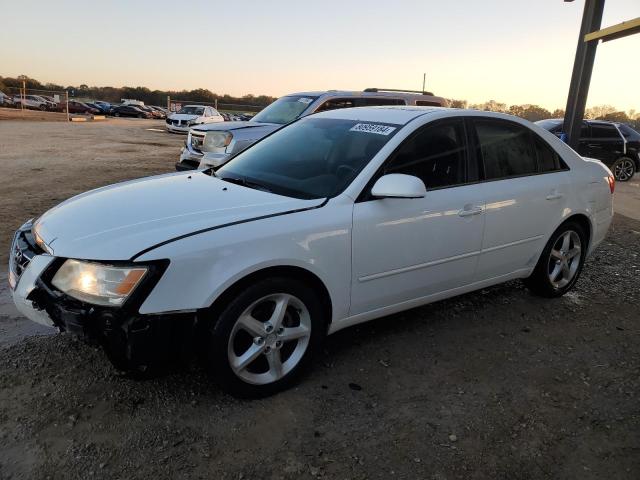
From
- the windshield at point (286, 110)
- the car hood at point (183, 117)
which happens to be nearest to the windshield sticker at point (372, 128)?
the windshield at point (286, 110)

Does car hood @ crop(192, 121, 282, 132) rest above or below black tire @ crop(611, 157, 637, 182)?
above

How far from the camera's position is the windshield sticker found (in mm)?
3502

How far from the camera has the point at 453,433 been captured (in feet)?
8.89

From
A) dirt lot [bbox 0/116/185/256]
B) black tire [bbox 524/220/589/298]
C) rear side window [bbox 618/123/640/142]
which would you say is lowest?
dirt lot [bbox 0/116/185/256]

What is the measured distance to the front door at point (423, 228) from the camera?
316 cm

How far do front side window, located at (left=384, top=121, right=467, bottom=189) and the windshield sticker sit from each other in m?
0.16

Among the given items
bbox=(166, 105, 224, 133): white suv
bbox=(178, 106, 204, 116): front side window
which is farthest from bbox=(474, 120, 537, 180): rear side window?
bbox=(178, 106, 204, 116): front side window

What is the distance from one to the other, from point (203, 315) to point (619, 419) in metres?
2.35

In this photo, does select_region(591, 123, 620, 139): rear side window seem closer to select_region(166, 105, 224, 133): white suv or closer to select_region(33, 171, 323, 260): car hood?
select_region(33, 171, 323, 260): car hood

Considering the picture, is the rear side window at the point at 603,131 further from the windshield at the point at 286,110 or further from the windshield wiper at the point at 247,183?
the windshield wiper at the point at 247,183

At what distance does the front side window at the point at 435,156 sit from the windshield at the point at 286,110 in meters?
5.35

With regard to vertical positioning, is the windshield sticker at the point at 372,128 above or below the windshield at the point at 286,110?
below

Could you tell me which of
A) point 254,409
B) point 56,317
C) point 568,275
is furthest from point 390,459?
point 568,275

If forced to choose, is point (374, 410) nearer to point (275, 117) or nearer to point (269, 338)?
point (269, 338)
